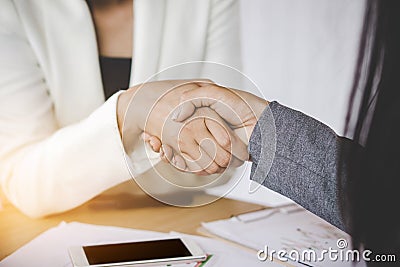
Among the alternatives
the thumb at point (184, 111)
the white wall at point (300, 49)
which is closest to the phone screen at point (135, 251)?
the thumb at point (184, 111)

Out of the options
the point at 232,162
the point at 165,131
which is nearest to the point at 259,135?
the point at 232,162

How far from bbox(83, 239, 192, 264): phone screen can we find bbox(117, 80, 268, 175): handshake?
0.16 meters

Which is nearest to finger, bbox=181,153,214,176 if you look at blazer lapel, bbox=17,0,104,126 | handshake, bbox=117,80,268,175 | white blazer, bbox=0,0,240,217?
handshake, bbox=117,80,268,175

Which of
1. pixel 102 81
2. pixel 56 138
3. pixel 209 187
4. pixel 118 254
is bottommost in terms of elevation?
pixel 118 254

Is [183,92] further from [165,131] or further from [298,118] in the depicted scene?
[298,118]

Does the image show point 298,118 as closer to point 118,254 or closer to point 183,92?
point 183,92

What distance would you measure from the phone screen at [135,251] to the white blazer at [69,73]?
0.48ft

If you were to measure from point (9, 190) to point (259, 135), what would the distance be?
0.53 metres

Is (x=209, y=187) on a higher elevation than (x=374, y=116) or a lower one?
→ lower

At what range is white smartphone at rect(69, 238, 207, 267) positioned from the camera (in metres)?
1.50

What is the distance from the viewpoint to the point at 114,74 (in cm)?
157

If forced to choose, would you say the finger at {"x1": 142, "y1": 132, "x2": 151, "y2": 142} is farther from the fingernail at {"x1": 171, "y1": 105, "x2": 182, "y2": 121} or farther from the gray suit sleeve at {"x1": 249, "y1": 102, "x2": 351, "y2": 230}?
the gray suit sleeve at {"x1": 249, "y1": 102, "x2": 351, "y2": 230}

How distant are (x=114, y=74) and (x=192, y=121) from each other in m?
0.19

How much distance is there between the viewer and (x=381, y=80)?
5.07 ft
